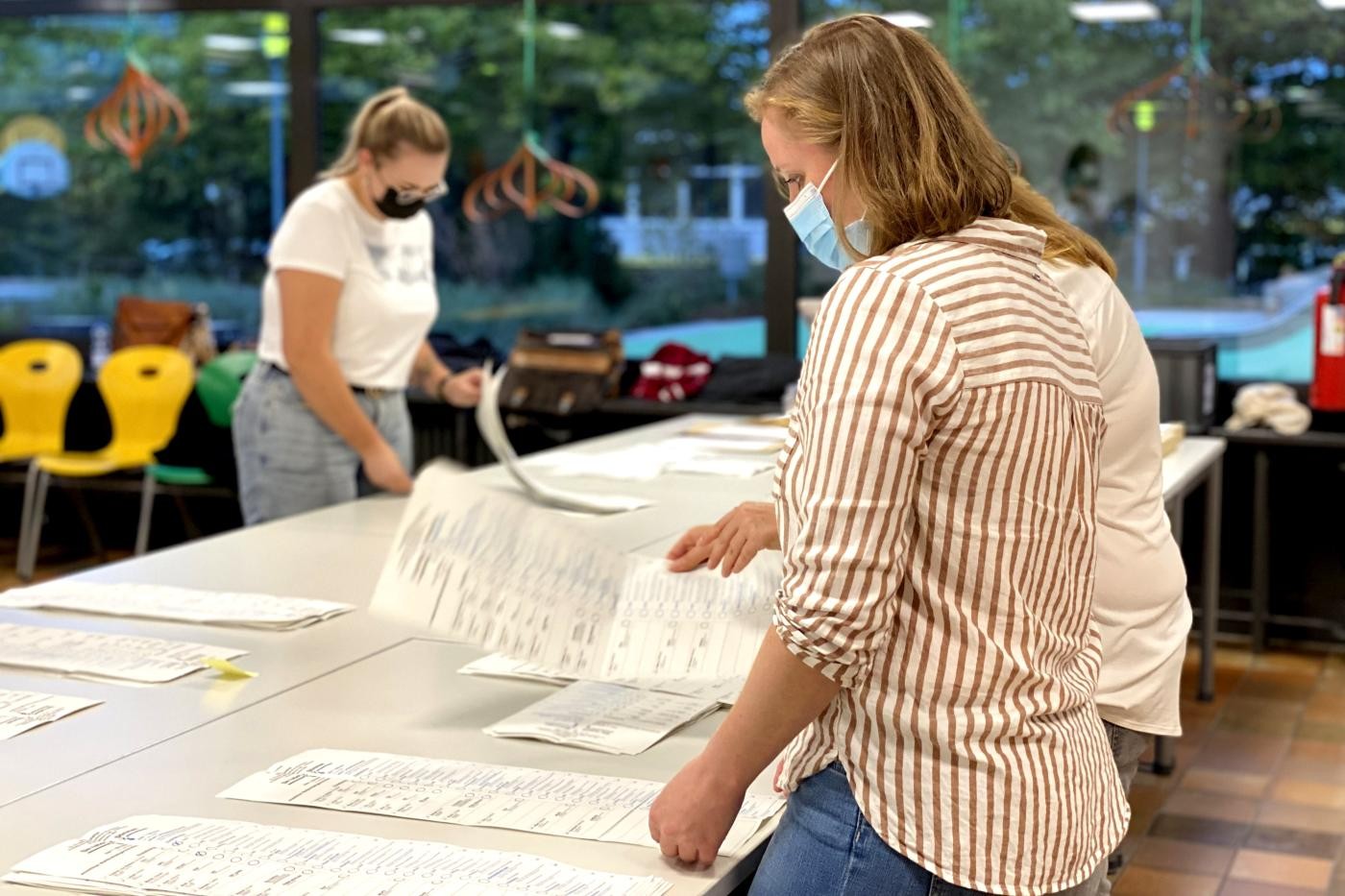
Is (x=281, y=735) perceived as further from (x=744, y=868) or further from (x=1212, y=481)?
(x=1212, y=481)

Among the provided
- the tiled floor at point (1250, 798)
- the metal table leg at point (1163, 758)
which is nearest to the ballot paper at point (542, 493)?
the tiled floor at point (1250, 798)

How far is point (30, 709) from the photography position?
6.28 feet

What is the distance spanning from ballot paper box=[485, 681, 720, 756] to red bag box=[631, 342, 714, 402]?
3.72 m

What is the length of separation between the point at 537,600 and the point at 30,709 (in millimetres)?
622

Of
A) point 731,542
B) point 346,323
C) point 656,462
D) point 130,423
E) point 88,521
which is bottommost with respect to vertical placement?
point 88,521

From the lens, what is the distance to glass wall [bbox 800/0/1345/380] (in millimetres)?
5473

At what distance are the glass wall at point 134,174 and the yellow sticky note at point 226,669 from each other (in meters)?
5.23

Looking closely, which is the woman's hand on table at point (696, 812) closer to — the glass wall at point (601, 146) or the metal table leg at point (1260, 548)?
the metal table leg at point (1260, 548)

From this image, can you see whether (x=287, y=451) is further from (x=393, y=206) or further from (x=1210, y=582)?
(x=1210, y=582)

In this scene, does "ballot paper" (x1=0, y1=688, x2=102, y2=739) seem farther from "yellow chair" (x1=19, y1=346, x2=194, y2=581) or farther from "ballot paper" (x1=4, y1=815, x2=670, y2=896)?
"yellow chair" (x1=19, y1=346, x2=194, y2=581)

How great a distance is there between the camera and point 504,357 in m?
6.51

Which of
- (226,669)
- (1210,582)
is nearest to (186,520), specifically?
(1210,582)

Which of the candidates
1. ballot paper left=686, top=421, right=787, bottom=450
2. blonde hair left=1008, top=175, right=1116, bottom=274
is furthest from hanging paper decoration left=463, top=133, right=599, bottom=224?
blonde hair left=1008, top=175, right=1116, bottom=274

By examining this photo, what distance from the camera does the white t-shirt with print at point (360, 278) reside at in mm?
3303
